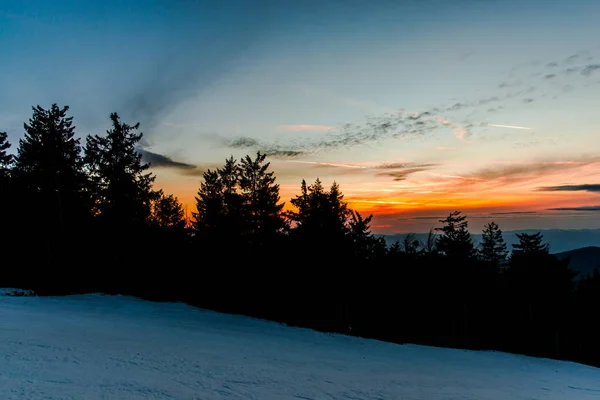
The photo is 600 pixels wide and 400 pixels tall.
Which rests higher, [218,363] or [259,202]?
[259,202]

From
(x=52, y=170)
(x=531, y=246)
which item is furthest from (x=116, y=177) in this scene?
(x=531, y=246)

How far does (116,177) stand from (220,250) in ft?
36.3

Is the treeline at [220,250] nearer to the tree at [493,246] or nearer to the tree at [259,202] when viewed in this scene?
the tree at [259,202]

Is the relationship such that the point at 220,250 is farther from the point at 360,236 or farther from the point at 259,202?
the point at 360,236

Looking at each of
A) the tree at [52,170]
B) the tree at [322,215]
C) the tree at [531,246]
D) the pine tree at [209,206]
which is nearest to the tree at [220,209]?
the pine tree at [209,206]

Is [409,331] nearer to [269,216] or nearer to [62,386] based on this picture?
→ [269,216]

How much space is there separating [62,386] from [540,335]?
2106 inches

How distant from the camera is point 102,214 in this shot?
1194 inches

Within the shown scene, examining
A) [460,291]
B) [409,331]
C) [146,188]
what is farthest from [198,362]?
[409,331]

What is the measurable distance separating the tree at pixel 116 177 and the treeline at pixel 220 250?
0.09m

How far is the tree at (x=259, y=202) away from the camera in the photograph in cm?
3078

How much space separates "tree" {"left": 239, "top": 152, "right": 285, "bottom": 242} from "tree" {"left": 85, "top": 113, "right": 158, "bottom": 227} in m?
9.29

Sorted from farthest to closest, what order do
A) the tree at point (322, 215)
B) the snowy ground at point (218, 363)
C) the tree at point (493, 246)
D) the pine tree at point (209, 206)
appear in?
the tree at point (493, 246) → the pine tree at point (209, 206) → the tree at point (322, 215) → the snowy ground at point (218, 363)

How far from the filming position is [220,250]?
105 feet
